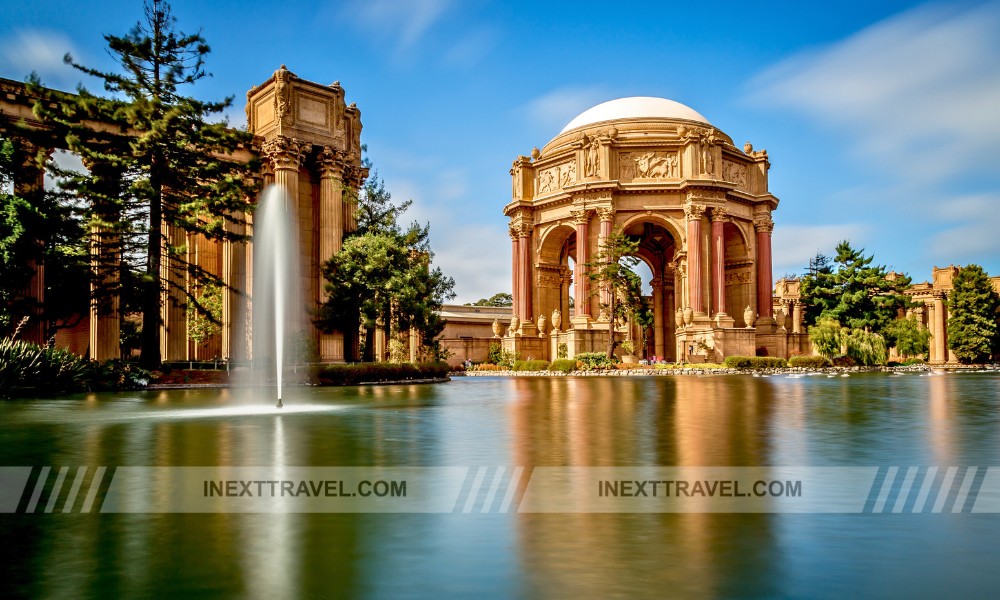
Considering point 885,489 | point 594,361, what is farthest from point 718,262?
point 885,489

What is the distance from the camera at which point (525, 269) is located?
6197cm

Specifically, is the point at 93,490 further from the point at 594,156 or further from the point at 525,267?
the point at 525,267

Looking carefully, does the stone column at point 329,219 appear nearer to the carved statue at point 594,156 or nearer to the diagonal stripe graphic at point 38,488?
the diagonal stripe graphic at point 38,488

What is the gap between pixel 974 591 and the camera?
357 cm

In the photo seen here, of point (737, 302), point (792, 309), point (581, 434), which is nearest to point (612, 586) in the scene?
point (581, 434)

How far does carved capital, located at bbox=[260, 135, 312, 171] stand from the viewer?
28891mm

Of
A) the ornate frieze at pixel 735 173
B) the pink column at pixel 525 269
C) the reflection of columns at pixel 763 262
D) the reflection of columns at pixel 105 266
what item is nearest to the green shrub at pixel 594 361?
the pink column at pixel 525 269

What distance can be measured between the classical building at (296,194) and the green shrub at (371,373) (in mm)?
2894

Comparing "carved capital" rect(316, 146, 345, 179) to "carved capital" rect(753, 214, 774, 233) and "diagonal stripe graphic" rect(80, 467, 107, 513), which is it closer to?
"diagonal stripe graphic" rect(80, 467, 107, 513)

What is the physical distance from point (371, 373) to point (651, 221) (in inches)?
1375

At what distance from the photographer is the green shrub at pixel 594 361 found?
147 ft

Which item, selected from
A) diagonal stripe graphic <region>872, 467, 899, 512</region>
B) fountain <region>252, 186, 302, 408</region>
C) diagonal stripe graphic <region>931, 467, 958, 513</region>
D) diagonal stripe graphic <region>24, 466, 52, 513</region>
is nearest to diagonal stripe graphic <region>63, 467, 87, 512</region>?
diagonal stripe graphic <region>24, 466, 52, 513</region>

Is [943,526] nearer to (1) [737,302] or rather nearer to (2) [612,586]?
(2) [612,586]

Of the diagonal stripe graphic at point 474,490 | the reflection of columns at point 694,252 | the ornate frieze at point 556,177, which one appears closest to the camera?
the diagonal stripe graphic at point 474,490
